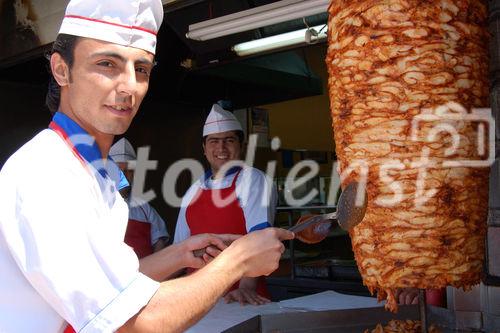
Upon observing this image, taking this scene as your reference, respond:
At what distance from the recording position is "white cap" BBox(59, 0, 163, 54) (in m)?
1.23

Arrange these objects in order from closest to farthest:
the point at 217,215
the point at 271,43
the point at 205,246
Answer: the point at 205,246
the point at 271,43
the point at 217,215

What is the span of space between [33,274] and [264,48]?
8.21 ft

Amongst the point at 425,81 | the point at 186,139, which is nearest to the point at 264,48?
the point at 425,81

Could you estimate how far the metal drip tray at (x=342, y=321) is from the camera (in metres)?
1.80

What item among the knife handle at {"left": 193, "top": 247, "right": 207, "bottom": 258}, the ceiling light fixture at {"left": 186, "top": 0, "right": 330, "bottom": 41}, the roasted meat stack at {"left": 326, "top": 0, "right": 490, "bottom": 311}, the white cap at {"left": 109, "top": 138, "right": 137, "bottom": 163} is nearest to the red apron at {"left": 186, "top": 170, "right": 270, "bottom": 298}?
the white cap at {"left": 109, "top": 138, "right": 137, "bottom": 163}

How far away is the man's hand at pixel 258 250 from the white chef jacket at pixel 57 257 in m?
0.24

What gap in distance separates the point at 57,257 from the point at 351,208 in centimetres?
69

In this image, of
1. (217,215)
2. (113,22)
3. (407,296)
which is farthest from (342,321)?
(217,215)

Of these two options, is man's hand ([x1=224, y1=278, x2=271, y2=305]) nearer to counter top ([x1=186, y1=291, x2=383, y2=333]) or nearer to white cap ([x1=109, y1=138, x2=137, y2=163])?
counter top ([x1=186, y1=291, x2=383, y2=333])

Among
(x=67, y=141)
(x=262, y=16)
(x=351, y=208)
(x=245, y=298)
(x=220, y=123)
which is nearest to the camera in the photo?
(x=67, y=141)

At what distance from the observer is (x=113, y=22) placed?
4.06ft

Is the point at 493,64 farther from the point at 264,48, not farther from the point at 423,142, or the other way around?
the point at 264,48

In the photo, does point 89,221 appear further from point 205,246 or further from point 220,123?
point 220,123

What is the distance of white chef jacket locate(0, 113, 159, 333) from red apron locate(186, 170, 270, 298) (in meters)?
2.36
